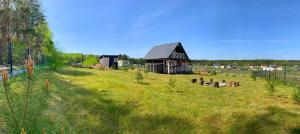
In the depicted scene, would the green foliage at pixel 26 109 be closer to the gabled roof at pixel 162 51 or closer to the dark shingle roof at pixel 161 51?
the gabled roof at pixel 162 51

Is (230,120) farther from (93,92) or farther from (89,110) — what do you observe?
(93,92)

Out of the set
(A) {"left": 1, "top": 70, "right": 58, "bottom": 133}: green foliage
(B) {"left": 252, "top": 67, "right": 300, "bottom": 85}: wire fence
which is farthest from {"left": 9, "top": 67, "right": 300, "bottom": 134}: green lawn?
(B) {"left": 252, "top": 67, "right": 300, "bottom": 85}: wire fence

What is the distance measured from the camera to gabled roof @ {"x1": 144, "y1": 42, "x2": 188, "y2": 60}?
3984 centimetres

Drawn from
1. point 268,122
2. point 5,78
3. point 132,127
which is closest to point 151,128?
point 132,127

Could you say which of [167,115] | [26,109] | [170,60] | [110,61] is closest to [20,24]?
[110,61]

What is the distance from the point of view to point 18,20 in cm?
3709

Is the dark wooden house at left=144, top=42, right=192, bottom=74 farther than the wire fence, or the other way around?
the dark wooden house at left=144, top=42, right=192, bottom=74

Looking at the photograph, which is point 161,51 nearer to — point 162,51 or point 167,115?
point 162,51

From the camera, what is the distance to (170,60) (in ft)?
129

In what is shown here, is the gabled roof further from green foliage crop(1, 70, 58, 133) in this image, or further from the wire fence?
green foliage crop(1, 70, 58, 133)

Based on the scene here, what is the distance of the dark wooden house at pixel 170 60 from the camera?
129ft

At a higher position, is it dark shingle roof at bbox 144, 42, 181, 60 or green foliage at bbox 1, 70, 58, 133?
dark shingle roof at bbox 144, 42, 181, 60

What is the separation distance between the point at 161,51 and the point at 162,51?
53cm

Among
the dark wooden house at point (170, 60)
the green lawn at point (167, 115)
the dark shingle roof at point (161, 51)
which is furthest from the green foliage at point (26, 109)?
the dark shingle roof at point (161, 51)
